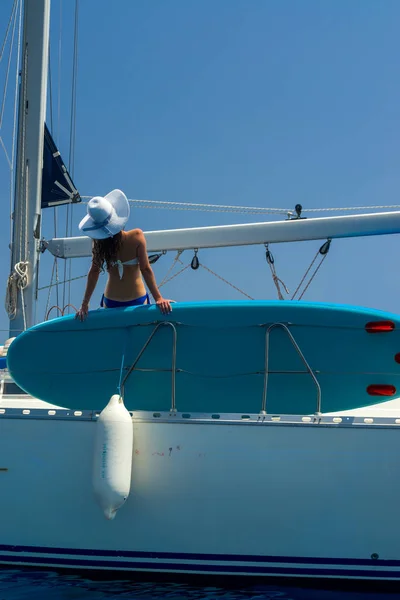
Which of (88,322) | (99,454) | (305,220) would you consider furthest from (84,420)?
(305,220)

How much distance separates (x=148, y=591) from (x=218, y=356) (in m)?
1.52

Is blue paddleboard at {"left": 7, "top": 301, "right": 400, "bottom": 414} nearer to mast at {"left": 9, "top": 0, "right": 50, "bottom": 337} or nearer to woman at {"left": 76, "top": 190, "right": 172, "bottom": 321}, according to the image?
woman at {"left": 76, "top": 190, "right": 172, "bottom": 321}

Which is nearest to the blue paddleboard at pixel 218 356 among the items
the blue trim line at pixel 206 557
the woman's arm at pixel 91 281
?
the woman's arm at pixel 91 281

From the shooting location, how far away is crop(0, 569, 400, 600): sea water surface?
12.8 feet

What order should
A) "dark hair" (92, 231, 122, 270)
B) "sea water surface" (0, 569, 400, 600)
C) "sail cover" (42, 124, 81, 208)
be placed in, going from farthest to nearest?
"sail cover" (42, 124, 81, 208), "dark hair" (92, 231, 122, 270), "sea water surface" (0, 569, 400, 600)

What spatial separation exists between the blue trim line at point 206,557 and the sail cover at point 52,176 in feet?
15.2

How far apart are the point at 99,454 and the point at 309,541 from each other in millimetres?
1383

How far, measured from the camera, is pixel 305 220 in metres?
7.39

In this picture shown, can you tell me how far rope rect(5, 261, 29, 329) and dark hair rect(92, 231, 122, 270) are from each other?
295cm

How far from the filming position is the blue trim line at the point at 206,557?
3982mm

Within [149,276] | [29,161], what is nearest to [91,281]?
[149,276]

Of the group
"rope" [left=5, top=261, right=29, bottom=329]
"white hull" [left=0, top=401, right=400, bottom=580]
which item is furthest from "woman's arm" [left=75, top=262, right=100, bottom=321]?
"rope" [left=5, top=261, right=29, bottom=329]

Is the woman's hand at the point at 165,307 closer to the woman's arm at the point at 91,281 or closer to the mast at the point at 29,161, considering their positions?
the woman's arm at the point at 91,281

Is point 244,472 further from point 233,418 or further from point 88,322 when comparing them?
point 88,322
